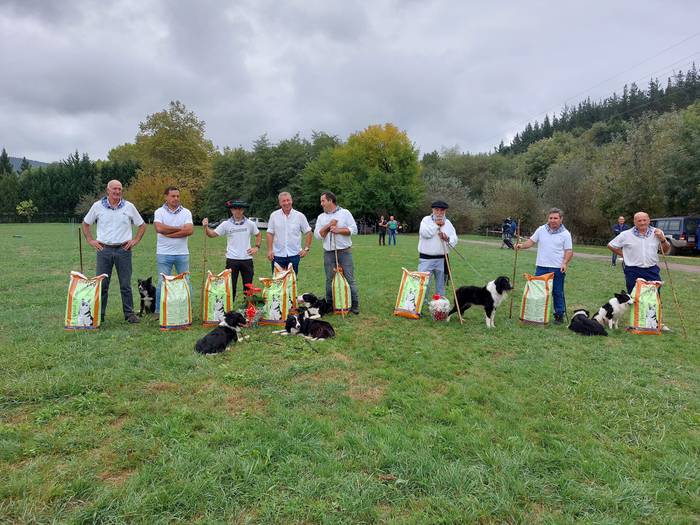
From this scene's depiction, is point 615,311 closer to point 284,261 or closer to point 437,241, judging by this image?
point 437,241

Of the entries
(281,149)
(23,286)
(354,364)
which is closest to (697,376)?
(354,364)

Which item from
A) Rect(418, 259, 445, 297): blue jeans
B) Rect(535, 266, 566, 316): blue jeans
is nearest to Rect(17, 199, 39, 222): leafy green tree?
Rect(418, 259, 445, 297): blue jeans

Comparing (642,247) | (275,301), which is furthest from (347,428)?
(642,247)

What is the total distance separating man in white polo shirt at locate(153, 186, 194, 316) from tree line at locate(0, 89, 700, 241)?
73.1 feet

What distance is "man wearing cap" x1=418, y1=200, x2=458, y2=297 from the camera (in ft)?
20.7

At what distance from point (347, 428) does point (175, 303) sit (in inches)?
137

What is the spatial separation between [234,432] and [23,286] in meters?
8.35

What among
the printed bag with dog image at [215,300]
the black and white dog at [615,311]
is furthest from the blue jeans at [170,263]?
the black and white dog at [615,311]

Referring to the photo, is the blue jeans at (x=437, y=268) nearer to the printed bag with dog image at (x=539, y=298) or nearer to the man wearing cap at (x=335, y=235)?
the man wearing cap at (x=335, y=235)

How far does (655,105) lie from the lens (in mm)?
68562

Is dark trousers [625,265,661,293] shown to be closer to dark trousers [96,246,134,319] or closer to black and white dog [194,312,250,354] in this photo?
black and white dog [194,312,250,354]

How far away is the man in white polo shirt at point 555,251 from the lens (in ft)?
20.7

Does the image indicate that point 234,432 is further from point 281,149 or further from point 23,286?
point 281,149

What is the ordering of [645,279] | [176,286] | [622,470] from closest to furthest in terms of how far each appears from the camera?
[622,470] → [176,286] → [645,279]
